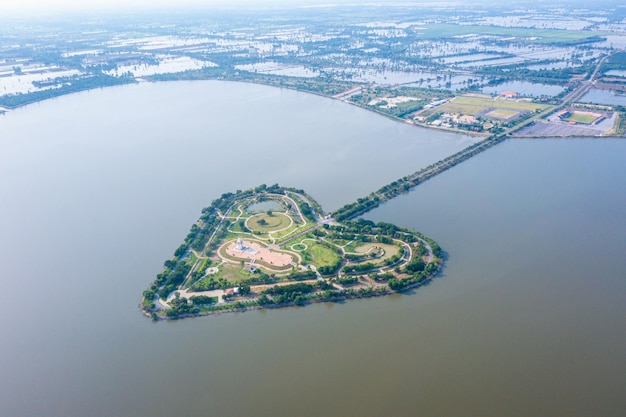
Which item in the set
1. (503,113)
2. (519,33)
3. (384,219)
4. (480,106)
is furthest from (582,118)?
(519,33)

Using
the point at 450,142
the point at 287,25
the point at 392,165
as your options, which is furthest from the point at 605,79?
the point at 287,25

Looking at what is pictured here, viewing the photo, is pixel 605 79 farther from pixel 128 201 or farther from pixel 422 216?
pixel 128 201

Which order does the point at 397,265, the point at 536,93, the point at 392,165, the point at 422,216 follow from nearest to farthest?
the point at 397,265, the point at 422,216, the point at 392,165, the point at 536,93

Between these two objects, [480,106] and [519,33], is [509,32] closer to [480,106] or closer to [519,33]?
[519,33]

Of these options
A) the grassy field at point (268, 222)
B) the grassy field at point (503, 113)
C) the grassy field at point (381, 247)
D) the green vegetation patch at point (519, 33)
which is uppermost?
the green vegetation patch at point (519, 33)

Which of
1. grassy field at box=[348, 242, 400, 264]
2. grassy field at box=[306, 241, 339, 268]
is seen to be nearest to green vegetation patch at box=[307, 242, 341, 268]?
grassy field at box=[306, 241, 339, 268]

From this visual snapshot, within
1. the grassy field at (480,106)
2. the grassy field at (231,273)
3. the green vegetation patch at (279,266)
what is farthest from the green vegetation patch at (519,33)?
the grassy field at (231,273)

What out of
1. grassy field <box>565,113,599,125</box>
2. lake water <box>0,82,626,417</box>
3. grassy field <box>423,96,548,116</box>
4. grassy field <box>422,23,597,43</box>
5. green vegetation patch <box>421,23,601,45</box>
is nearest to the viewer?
lake water <box>0,82,626,417</box>

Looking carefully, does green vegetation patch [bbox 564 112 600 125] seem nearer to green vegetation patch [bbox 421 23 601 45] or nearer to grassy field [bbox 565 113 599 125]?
grassy field [bbox 565 113 599 125]

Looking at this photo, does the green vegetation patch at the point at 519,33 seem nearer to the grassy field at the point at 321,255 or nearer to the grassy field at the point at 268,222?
the grassy field at the point at 268,222

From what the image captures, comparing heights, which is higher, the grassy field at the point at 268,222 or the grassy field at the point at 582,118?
the grassy field at the point at 582,118

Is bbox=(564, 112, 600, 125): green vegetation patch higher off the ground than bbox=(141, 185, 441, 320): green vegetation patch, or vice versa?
bbox=(564, 112, 600, 125): green vegetation patch
